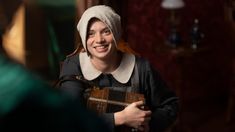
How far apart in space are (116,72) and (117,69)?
0.01 meters

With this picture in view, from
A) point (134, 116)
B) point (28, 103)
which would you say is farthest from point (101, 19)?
point (28, 103)

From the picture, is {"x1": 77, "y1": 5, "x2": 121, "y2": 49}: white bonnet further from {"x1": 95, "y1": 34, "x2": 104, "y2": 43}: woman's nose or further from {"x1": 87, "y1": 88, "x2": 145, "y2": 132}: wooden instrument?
{"x1": 87, "y1": 88, "x2": 145, "y2": 132}: wooden instrument

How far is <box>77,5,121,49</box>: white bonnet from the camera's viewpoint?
104 centimetres

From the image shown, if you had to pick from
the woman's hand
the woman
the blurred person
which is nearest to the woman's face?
the woman

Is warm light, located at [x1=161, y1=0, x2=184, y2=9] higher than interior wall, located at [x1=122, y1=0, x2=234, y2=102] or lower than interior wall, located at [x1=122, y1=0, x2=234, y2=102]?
higher

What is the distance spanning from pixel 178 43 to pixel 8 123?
237 cm

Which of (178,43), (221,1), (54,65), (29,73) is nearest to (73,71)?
(54,65)

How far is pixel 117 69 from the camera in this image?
1.11 metres

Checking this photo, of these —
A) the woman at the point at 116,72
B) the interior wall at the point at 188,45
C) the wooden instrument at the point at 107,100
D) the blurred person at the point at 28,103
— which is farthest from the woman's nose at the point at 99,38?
the interior wall at the point at 188,45

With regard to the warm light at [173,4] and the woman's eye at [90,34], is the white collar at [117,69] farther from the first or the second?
the warm light at [173,4]

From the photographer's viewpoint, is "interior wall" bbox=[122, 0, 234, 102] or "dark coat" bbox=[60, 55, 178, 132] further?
"interior wall" bbox=[122, 0, 234, 102]

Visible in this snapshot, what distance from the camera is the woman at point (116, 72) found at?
3.42 ft

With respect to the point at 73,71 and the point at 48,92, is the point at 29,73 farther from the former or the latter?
the point at 73,71

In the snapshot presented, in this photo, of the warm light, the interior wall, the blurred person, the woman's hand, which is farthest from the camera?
the interior wall
